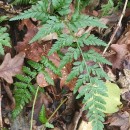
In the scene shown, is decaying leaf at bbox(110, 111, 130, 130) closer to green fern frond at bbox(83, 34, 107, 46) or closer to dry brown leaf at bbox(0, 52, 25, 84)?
green fern frond at bbox(83, 34, 107, 46)

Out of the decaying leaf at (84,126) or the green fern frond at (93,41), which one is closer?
the green fern frond at (93,41)

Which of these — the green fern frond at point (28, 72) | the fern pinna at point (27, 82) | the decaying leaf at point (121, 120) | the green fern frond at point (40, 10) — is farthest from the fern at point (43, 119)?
the green fern frond at point (40, 10)

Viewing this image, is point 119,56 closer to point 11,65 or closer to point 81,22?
point 81,22

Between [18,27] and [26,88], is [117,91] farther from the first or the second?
[18,27]

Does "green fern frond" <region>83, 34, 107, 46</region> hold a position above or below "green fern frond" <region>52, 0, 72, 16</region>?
below

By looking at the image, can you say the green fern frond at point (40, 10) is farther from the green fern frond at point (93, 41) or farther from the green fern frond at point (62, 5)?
the green fern frond at point (93, 41)

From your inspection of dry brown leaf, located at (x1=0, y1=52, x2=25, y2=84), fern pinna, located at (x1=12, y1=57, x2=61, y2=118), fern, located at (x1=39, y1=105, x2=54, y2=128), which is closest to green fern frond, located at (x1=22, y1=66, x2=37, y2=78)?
fern pinna, located at (x1=12, y1=57, x2=61, y2=118)

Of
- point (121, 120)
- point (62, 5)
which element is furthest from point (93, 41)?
point (121, 120)
